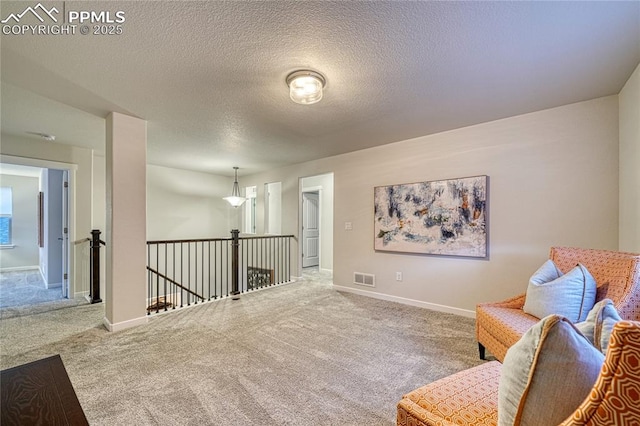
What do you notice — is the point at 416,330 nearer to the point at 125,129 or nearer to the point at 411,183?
the point at 411,183

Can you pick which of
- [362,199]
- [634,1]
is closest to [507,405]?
[634,1]

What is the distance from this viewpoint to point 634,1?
143cm

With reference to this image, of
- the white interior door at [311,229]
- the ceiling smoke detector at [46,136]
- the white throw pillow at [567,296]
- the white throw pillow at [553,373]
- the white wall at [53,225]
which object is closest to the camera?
the white throw pillow at [553,373]

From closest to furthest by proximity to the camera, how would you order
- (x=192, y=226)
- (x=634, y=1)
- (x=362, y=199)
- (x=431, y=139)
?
(x=634, y=1)
(x=431, y=139)
(x=362, y=199)
(x=192, y=226)

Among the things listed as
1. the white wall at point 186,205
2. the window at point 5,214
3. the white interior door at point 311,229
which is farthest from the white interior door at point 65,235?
the window at point 5,214

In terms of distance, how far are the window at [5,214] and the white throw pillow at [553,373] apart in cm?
1068

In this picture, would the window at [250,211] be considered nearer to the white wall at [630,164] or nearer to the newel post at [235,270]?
the newel post at [235,270]

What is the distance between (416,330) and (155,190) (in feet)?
18.5

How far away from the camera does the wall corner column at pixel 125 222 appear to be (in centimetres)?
285

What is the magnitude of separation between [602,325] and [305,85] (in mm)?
2137

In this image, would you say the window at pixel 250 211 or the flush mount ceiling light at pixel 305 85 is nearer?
the flush mount ceiling light at pixel 305 85

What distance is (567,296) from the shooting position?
185cm

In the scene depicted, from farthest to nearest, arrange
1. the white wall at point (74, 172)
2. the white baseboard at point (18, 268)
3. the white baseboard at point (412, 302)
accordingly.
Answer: the white baseboard at point (18, 268), the white wall at point (74, 172), the white baseboard at point (412, 302)

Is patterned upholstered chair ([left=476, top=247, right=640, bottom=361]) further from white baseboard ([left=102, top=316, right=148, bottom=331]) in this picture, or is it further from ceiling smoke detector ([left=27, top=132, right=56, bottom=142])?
ceiling smoke detector ([left=27, top=132, right=56, bottom=142])
